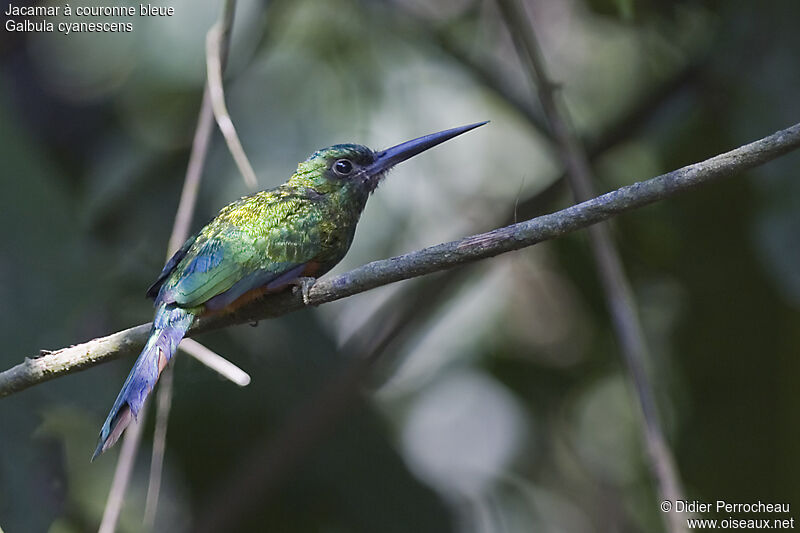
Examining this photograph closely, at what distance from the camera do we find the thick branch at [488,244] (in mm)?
1568

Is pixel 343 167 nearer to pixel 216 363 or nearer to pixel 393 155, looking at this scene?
pixel 393 155

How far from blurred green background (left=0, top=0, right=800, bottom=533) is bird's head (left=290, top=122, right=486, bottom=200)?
0.52m

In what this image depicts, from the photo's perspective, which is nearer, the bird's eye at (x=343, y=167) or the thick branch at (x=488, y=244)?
the thick branch at (x=488, y=244)

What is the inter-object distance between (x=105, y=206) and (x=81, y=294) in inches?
27.7

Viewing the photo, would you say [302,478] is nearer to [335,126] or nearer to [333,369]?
[333,369]

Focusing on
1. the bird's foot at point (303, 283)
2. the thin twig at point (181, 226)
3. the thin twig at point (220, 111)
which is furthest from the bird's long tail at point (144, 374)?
the thin twig at point (220, 111)

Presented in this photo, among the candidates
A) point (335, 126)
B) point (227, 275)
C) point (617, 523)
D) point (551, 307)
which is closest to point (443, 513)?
point (617, 523)

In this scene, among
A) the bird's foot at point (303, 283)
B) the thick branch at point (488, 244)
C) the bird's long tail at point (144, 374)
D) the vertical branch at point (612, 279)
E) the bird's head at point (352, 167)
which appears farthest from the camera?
the bird's head at point (352, 167)

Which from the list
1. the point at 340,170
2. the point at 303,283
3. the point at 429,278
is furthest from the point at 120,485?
the point at 429,278

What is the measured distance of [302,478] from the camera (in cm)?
321

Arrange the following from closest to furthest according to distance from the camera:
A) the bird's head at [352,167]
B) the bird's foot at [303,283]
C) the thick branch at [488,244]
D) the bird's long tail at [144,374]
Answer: the thick branch at [488,244] < the bird's long tail at [144,374] < the bird's foot at [303,283] < the bird's head at [352,167]

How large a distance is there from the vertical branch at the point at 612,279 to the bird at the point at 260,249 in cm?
20

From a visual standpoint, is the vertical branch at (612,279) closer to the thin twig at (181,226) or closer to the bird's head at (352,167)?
the bird's head at (352,167)

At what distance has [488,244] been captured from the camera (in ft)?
5.46
